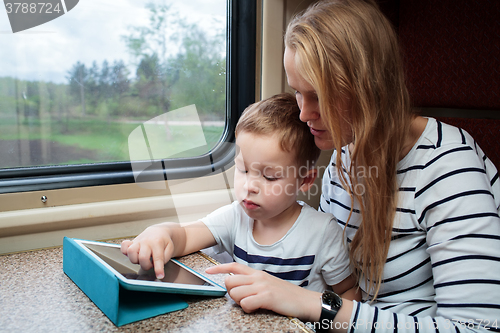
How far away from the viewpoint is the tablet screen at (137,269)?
76cm

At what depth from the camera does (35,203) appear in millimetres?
1204

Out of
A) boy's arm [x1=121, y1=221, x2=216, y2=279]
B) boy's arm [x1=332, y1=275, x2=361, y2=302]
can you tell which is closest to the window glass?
boy's arm [x1=121, y1=221, x2=216, y2=279]

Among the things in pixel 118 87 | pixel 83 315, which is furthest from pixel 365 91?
pixel 118 87

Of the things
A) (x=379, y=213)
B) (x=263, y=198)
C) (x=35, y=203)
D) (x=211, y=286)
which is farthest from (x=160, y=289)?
(x=35, y=203)

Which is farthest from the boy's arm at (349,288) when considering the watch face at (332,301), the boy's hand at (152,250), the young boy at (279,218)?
the boy's hand at (152,250)

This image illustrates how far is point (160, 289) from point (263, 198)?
0.38 meters

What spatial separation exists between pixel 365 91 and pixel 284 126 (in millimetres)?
238

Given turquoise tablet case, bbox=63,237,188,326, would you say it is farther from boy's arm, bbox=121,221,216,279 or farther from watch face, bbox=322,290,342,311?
watch face, bbox=322,290,342,311

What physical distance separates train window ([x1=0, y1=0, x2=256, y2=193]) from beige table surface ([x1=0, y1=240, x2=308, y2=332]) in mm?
510

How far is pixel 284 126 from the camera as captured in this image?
0.99m

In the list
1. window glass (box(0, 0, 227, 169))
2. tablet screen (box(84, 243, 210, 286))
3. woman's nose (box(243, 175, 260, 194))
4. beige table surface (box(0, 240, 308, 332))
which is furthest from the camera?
window glass (box(0, 0, 227, 169))

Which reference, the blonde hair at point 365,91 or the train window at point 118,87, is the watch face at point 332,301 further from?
the train window at point 118,87

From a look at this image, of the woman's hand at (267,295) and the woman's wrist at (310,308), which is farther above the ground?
the woman's hand at (267,295)

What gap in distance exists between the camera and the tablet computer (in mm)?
678
